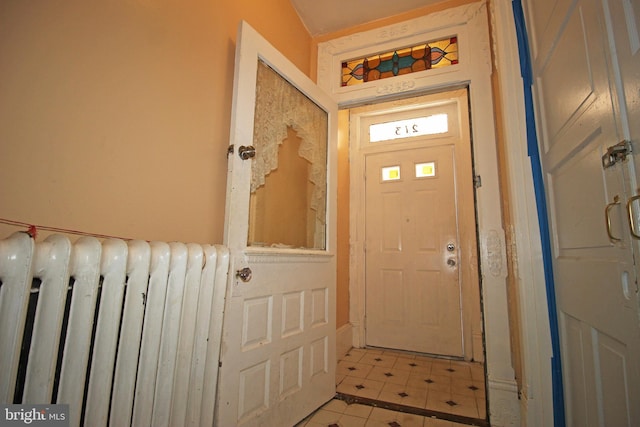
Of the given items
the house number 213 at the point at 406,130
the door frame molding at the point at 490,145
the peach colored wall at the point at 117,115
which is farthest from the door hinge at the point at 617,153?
the house number 213 at the point at 406,130

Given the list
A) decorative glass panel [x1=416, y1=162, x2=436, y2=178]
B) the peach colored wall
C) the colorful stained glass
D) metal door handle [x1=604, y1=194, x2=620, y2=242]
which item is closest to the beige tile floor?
the peach colored wall

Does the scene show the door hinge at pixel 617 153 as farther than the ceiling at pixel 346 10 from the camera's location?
No

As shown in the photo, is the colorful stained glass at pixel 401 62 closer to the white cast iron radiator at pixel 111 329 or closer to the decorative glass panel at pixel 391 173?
the decorative glass panel at pixel 391 173

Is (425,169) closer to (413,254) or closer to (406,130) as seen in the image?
(406,130)

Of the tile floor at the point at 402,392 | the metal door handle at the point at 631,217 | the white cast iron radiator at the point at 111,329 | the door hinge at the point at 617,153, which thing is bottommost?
the tile floor at the point at 402,392

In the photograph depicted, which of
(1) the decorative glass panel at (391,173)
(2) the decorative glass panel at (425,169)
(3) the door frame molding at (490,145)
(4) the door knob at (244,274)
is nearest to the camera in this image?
(4) the door knob at (244,274)

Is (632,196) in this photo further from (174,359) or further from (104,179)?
(104,179)

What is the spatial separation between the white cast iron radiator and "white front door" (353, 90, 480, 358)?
2.37 metres

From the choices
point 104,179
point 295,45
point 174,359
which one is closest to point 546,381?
point 174,359

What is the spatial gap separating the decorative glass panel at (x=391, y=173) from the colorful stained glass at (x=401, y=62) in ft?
4.08

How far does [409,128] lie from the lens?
11.0 feet

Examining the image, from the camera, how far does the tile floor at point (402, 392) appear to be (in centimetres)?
173

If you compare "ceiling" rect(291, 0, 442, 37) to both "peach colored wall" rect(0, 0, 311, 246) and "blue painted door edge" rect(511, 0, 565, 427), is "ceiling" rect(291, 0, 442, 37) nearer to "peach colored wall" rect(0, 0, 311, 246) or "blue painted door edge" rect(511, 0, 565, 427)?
"blue painted door edge" rect(511, 0, 565, 427)

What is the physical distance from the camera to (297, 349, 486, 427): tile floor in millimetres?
1732
